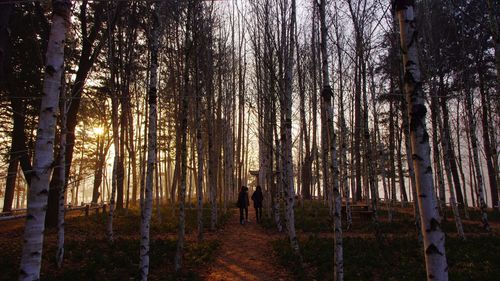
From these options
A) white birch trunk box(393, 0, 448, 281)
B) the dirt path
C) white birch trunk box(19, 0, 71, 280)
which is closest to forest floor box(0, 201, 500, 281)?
the dirt path

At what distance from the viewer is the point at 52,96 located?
3535mm

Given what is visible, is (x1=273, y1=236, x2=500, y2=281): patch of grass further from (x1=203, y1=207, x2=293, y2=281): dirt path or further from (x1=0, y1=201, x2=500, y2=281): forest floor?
(x1=203, y1=207, x2=293, y2=281): dirt path

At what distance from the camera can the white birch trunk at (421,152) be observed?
2793 mm

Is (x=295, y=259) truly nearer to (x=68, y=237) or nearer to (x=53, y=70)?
(x=53, y=70)

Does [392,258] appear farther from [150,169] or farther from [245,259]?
[150,169]

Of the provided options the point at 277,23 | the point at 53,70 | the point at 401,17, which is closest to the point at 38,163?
the point at 53,70

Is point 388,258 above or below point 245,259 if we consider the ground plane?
above

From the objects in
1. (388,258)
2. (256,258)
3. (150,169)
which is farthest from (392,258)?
(150,169)

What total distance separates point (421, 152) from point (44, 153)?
3843 millimetres

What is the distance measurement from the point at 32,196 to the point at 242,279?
499cm

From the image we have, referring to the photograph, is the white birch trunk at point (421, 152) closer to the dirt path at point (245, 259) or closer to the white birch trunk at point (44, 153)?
the white birch trunk at point (44, 153)

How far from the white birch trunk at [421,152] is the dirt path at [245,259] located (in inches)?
188

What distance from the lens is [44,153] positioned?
3418 mm

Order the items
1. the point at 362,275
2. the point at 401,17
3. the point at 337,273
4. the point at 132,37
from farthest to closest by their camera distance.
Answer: the point at 132,37 < the point at 362,275 < the point at 337,273 < the point at 401,17
